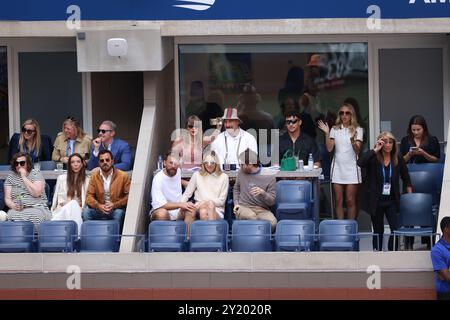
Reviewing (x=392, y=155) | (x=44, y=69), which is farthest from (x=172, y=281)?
(x=44, y=69)

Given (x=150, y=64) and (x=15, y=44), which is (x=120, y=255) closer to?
(x=150, y=64)

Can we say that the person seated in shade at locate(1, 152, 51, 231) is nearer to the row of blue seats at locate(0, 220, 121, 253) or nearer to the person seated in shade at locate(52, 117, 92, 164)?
the row of blue seats at locate(0, 220, 121, 253)

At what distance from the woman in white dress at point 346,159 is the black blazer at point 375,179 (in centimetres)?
59

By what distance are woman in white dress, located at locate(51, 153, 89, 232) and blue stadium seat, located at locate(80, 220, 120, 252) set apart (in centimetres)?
40

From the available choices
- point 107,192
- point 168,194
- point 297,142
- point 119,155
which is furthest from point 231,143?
point 107,192

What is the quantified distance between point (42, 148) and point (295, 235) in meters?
4.46

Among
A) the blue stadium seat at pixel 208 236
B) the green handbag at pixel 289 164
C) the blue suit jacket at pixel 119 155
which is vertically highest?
the blue suit jacket at pixel 119 155

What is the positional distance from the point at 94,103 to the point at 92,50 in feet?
6.31

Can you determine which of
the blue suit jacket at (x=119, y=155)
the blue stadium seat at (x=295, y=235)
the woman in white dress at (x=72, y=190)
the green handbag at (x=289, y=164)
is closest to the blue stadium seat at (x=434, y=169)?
the green handbag at (x=289, y=164)

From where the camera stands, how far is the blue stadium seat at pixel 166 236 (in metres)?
19.9

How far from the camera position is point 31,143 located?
72.1 ft

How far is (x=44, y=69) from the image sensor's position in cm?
2323

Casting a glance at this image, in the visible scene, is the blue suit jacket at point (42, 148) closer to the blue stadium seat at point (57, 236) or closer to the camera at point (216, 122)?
the blue stadium seat at point (57, 236)

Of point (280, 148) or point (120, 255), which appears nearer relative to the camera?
point (120, 255)
